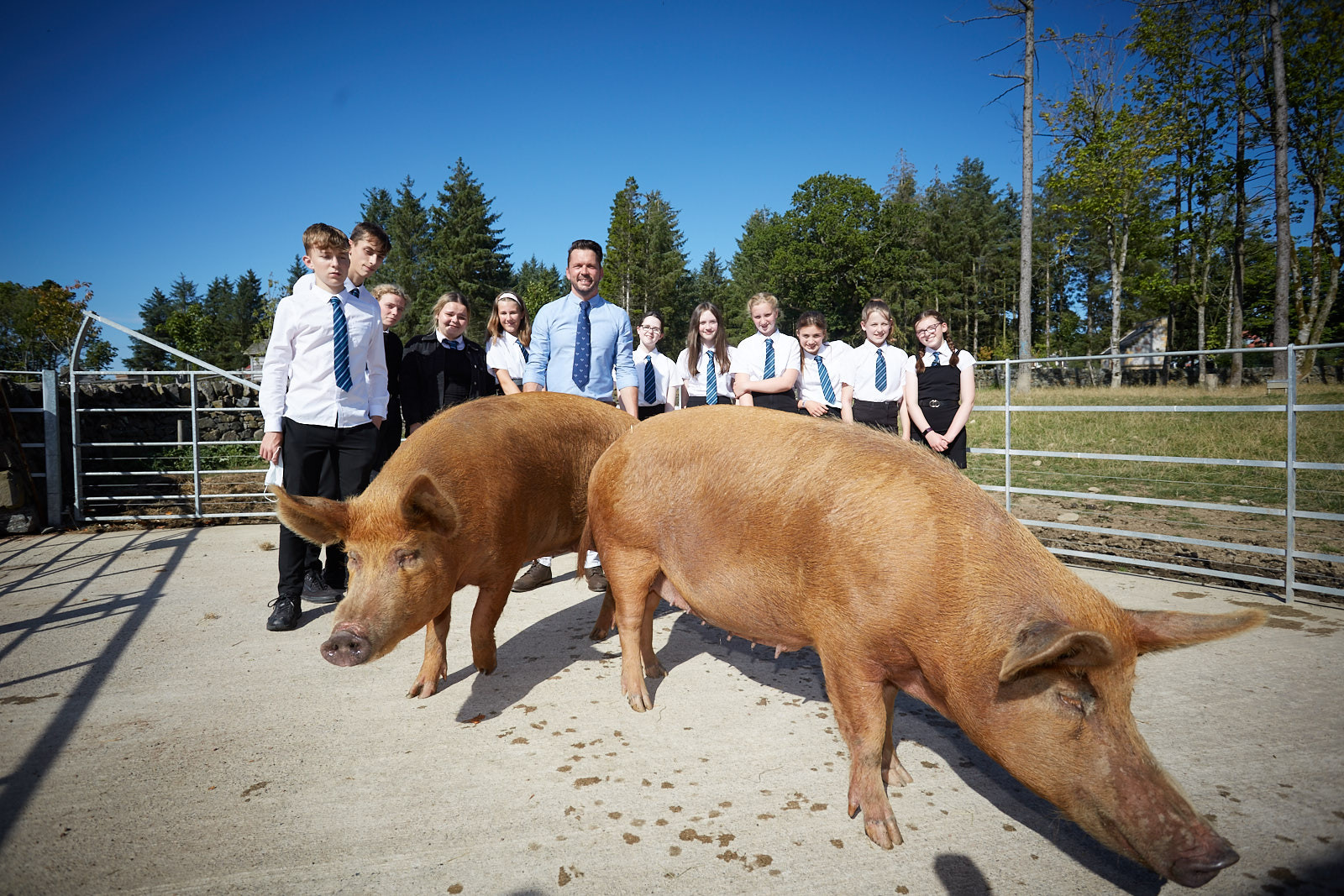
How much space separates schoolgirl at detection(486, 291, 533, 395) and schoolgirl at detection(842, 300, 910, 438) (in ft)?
10.6

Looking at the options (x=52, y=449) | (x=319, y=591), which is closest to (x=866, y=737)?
(x=319, y=591)

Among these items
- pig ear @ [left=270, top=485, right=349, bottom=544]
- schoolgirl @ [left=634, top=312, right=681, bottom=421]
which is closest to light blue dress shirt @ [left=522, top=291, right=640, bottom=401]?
schoolgirl @ [left=634, top=312, right=681, bottom=421]

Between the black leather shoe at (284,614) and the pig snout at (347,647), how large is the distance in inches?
96.0

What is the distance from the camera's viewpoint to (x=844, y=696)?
7.86ft

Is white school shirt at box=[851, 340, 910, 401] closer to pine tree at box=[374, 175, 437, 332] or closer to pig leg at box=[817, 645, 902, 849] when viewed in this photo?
pig leg at box=[817, 645, 902, 849]

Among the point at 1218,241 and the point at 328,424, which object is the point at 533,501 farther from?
the point at 1218,241

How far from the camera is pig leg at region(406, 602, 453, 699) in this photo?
3.58m

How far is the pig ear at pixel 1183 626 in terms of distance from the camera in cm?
187

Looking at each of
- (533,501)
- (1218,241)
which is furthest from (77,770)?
(1218,241)

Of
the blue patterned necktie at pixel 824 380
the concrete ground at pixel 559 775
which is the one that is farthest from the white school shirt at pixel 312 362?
the blue patterned necktie at pixel 824 380

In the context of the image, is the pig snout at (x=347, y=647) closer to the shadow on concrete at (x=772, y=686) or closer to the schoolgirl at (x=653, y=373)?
the shadow on concrete at (x=772, y=686)

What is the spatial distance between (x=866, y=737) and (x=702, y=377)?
5029 millimetres

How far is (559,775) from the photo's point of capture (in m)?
2.82

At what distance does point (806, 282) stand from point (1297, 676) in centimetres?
5528
